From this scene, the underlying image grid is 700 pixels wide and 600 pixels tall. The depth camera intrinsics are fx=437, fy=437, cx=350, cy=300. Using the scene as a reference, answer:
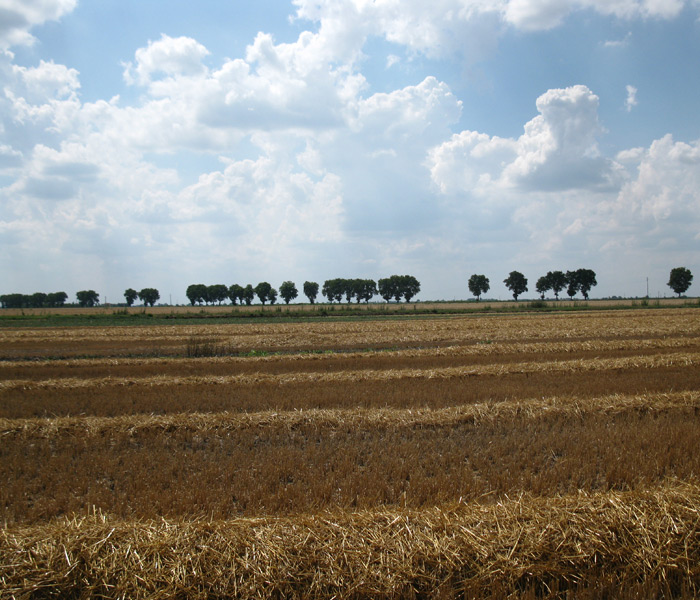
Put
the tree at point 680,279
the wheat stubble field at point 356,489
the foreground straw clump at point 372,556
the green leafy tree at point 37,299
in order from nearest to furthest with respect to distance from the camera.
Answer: the foreground straw clump at point 372,556 < the wheat stubble field at point 356,489 < the tree at point 680,279 < the green leafy tree at point 37,299

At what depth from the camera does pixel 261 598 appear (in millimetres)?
4117

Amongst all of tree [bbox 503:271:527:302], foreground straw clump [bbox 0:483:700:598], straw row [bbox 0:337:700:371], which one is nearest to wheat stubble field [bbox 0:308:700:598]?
foreground straw clump [bbox 0:483:700:598]

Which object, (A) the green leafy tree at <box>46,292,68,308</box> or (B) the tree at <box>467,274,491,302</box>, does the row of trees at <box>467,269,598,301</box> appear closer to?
Result: (B) the tree at <box>467,274,491,302</box>

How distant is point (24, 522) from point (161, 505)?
1604mm

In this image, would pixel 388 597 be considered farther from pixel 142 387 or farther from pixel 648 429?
pixel 142 387

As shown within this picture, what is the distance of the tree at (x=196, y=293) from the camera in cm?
16662

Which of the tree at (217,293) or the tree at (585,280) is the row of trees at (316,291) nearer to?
the tree at (217,293)

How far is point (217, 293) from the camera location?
165m

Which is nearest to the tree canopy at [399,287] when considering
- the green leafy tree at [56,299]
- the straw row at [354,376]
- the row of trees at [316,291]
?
the row of trees at [316,291]

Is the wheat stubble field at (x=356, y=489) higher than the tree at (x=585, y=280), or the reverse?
the tree at (x=585, y=280)

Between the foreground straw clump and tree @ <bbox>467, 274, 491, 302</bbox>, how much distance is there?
16365cm

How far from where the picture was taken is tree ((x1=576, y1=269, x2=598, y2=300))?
14675cm

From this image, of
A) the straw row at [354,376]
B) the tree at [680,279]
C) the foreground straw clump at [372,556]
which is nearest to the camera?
the foreground straw clump at [372,556]

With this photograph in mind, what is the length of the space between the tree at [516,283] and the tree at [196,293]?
4420 inches
